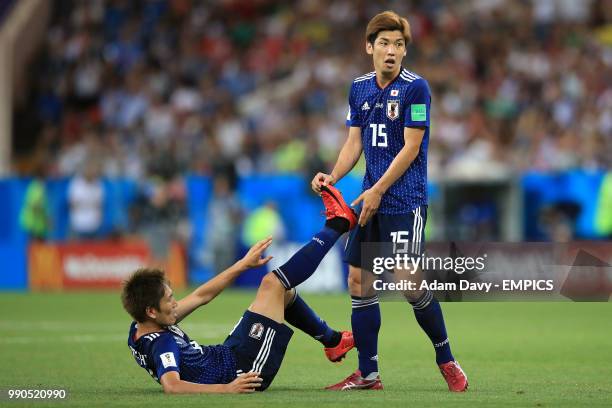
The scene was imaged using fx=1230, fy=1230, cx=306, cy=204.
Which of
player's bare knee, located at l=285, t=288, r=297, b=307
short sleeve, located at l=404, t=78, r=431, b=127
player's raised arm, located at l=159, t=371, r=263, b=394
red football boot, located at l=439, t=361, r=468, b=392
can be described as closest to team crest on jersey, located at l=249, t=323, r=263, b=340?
player's raised arm, located at l=159, t=371, r=263, b=394

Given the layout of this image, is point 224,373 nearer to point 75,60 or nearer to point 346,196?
point 346,196

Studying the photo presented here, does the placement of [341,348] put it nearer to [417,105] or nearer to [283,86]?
[417,105]

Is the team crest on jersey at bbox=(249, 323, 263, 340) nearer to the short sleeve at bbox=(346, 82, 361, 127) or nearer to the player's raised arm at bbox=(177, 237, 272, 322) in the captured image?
the player's raised arm at bbox=(177, 237, 272, 322)

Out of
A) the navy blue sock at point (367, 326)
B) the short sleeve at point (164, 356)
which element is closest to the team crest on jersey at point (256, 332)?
the short sleeve at point (164, 356)

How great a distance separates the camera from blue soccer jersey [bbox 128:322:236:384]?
24.0ft

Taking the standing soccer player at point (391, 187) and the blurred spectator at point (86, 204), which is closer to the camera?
the standing soccer player at point (391, 187)

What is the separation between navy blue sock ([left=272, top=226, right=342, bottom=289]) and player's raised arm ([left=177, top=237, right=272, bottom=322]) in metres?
0.14

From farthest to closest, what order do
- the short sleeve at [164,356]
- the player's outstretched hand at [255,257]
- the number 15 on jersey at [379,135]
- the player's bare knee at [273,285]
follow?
the number 15 on jersey at [379,135]
the player's bare knee at [273,285]
the player's outstretched hand at [255,257]
the short sleeve at [164,356]

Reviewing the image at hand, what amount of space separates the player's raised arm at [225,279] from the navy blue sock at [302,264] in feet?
0.47

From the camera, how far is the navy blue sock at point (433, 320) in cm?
789

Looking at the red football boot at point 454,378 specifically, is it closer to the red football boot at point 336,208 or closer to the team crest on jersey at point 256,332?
the red football boot at point 336,208

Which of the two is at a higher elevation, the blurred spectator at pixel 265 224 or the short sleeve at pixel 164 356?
the short sleeve at pixel 164 356

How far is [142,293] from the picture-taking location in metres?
7.44

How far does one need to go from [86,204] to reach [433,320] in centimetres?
1476
